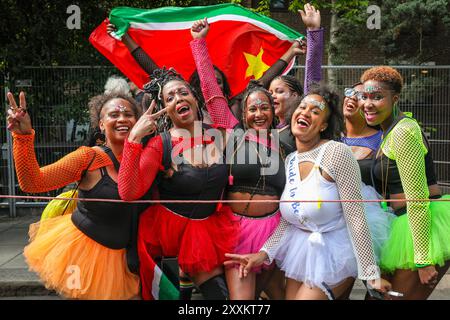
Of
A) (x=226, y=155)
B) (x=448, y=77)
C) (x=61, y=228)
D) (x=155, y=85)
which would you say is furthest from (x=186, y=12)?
(x=448, y=77)

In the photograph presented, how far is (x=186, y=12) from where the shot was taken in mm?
5363

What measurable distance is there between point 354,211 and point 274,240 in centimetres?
52

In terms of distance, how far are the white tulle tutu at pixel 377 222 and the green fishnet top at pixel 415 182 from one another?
22cm

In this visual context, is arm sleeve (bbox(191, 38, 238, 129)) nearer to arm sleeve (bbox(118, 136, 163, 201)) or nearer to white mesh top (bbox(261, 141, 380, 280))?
arm sleeve (bbox(118, 136, 163, 201))

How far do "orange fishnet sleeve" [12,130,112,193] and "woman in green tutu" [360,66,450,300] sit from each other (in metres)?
1.72

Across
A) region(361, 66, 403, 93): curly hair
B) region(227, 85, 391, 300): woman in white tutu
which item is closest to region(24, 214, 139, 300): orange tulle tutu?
region(227, 85, 391, 300): woman in white tutu

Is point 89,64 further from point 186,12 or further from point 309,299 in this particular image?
point 309,299

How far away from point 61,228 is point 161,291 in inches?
28.7

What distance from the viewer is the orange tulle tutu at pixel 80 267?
3020 millimetres

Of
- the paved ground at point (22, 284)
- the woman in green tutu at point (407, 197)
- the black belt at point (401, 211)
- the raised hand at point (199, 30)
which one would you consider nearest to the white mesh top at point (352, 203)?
the woman in green tutu at point (407, 197)

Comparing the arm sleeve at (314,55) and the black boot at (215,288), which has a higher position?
the arm sleeve at (314,55)

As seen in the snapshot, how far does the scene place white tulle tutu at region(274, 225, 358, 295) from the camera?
2.86 m

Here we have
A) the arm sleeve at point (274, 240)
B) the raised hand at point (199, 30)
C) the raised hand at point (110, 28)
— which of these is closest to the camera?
the arm sleeve at point (274, 240)

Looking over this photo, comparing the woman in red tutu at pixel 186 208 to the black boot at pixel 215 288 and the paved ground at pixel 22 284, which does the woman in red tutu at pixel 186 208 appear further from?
the paved ground at pixel 22 284
